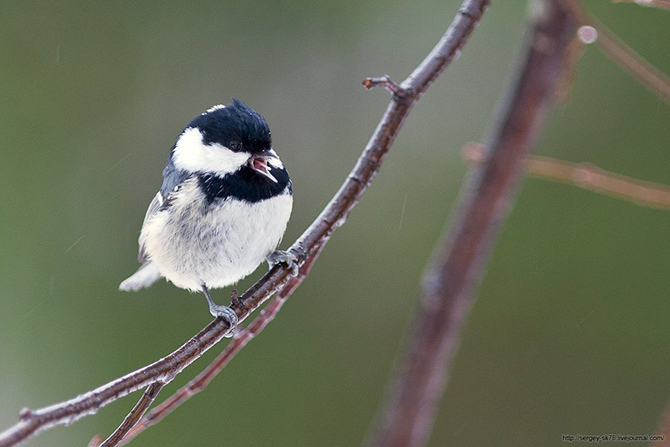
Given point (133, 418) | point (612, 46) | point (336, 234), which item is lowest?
point (133, 418)

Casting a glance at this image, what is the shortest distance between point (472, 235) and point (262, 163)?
2.56ft

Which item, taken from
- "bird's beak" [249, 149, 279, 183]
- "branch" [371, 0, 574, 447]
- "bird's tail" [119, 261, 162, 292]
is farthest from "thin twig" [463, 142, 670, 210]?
"bird's tail" [119, 261, 162, 292]

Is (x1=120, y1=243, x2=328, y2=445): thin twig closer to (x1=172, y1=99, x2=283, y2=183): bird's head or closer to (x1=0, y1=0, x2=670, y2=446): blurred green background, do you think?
(x1=172, y1=99, x2=283, y2=183): bird's head

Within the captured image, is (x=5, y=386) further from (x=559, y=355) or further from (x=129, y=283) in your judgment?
(x=559, y=355)

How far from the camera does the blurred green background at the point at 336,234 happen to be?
1.72 metres

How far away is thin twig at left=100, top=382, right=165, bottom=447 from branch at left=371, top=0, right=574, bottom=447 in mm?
388

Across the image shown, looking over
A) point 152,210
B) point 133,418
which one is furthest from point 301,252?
point 152,210

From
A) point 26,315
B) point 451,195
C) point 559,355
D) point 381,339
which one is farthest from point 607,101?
point 26,315

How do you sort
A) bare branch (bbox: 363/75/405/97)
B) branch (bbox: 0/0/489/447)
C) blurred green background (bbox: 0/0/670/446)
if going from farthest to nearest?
blurred green background (bbox: 0/0/670/446), bare branch (bbox: 363/75/405/97), branch (bbox: 0/0/489/447)

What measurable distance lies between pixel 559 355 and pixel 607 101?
0.60 m

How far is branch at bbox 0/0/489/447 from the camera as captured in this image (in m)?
0.53

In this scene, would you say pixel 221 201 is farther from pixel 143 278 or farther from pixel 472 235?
pixel 472 235

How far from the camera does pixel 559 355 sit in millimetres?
1725

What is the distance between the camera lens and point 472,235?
26 centimetres
